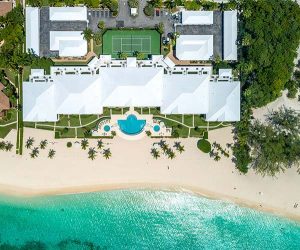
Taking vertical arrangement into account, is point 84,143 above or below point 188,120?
below

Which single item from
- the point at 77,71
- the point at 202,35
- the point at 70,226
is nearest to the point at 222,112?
the point at 202,35

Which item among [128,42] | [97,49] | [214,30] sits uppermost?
[214,30]

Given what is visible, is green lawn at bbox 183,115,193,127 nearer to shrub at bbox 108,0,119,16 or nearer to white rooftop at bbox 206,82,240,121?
white rooftop at bbox 206,82,240,121

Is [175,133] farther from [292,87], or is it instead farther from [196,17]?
[292,87]

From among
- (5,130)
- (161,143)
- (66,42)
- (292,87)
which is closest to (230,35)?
(292,87)

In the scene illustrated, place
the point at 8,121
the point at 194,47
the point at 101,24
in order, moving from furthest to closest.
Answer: the point at 8,121
the point at 101,24
the point at 194,47

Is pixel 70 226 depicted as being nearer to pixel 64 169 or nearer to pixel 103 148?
pixel 64 169
